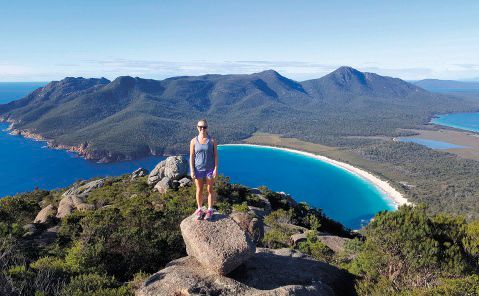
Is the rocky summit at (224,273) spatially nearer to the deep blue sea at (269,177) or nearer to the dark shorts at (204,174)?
the dark shorts at (204,174)

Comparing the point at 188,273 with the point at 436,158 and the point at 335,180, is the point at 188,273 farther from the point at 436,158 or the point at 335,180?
the point at 436,158

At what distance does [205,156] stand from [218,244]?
12.3 feet

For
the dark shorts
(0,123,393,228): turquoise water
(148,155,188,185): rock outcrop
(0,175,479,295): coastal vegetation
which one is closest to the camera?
the dark shorts

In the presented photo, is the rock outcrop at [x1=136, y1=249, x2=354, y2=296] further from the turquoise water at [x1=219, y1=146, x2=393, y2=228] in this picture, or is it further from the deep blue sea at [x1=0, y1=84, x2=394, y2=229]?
the deep blue sea at [x1=0, y1=84, x2=394, y2=229]

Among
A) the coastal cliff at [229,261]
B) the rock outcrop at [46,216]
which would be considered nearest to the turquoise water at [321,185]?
the rock outcrop at [46,216]

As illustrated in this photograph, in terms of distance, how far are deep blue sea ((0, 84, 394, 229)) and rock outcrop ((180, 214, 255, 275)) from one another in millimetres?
102497

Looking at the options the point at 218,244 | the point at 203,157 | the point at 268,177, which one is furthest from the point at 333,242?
the point at 268,177

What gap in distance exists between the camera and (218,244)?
13.5 meters

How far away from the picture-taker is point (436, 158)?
19525 cm

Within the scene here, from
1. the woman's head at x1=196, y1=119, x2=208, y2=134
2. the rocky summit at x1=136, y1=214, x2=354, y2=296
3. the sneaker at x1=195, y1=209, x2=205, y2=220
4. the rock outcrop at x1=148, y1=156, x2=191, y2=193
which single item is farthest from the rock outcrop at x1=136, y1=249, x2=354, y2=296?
the rock outcrop at x1=148, y1=156, x2=191, y2=193

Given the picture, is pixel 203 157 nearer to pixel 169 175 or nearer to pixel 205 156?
pixel 205 156

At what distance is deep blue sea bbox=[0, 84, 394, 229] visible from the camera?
12643cm

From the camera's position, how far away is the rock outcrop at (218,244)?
1334 cm

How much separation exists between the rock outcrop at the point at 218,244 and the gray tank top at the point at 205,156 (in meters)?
2.60
